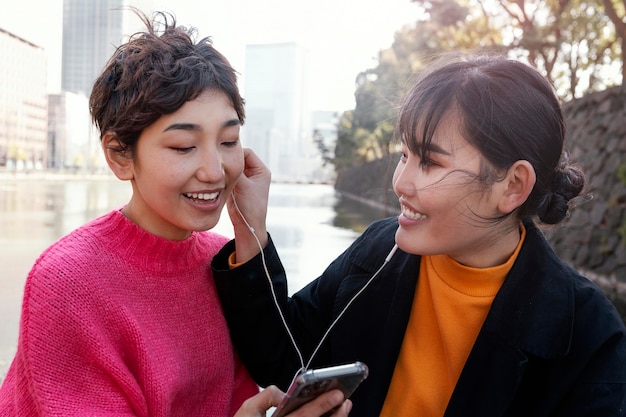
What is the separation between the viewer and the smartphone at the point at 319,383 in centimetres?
97

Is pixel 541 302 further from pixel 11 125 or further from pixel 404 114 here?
pixel 11 125

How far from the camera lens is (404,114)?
1.31 m

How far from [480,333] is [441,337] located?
4.3 inches

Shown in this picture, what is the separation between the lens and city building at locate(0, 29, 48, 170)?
9.93 meters

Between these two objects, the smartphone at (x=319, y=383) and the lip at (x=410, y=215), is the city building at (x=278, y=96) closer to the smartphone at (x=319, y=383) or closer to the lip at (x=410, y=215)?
the lip at (x=410, y=215)

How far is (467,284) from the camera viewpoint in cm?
131

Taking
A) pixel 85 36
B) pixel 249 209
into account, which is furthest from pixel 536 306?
pixel 85 36

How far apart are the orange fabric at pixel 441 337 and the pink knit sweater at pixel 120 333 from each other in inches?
14.2

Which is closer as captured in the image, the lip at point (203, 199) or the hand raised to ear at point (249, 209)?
the lip at point (203, 199)

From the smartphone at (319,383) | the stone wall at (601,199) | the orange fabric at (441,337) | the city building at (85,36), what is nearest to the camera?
the smartphone at (319,383)

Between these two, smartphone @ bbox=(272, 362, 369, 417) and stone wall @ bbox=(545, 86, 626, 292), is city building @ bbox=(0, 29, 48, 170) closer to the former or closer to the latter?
stone wall @ bbox=(545, 86, 626, 292)

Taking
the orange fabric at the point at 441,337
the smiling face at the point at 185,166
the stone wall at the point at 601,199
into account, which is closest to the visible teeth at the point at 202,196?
the smiling face at the point at 185,166

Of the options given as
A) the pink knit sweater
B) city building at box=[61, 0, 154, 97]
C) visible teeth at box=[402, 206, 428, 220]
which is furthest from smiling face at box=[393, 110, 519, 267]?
city building at box=[61, 0, 154, 97]

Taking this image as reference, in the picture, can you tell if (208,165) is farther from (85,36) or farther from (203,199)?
(85,36)
